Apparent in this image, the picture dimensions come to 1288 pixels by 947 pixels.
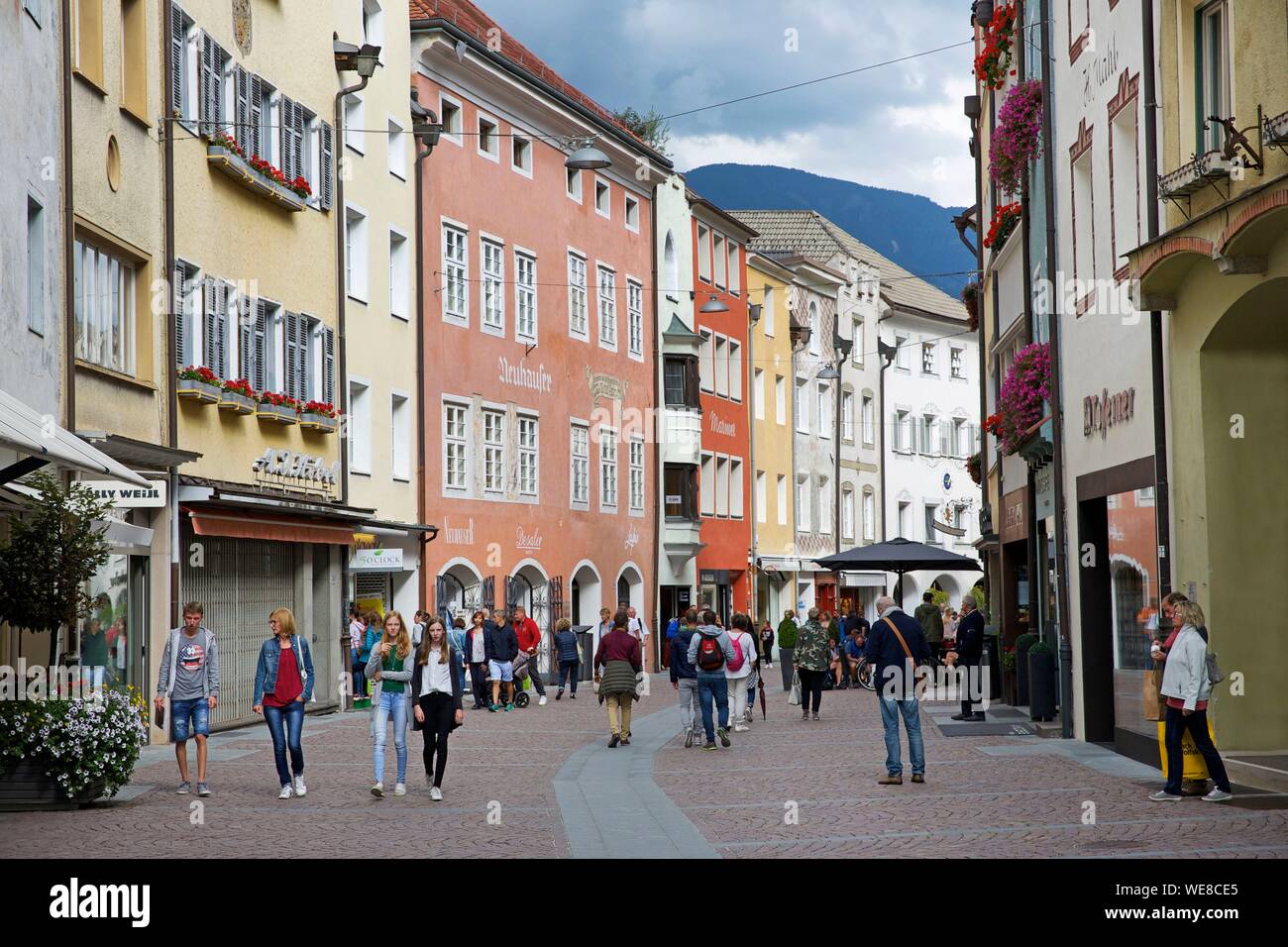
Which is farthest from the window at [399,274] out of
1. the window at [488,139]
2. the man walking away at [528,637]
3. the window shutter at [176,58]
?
the window shutter at [176,58]

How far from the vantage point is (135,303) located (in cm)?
2369

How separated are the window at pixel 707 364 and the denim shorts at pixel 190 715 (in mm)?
36719

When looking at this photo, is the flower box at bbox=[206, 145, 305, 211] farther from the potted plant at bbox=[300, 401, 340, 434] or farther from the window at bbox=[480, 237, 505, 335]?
the window at bbox=[480, 237, 505, 335]

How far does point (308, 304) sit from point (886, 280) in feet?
151

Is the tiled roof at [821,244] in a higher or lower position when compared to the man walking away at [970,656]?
higher

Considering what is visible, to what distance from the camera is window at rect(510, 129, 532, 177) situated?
4133cm

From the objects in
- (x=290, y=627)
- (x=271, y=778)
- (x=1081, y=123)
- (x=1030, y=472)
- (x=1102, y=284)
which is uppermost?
(x=1081, y=123)

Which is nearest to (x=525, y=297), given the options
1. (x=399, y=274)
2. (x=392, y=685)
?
(x=399, y=274)

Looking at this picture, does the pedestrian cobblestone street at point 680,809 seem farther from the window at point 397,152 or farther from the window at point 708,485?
the window at point 708,485

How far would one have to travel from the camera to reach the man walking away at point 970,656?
26.6 metres

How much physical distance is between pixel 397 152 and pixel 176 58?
35.4 ft

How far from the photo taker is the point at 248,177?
26.9 metres
